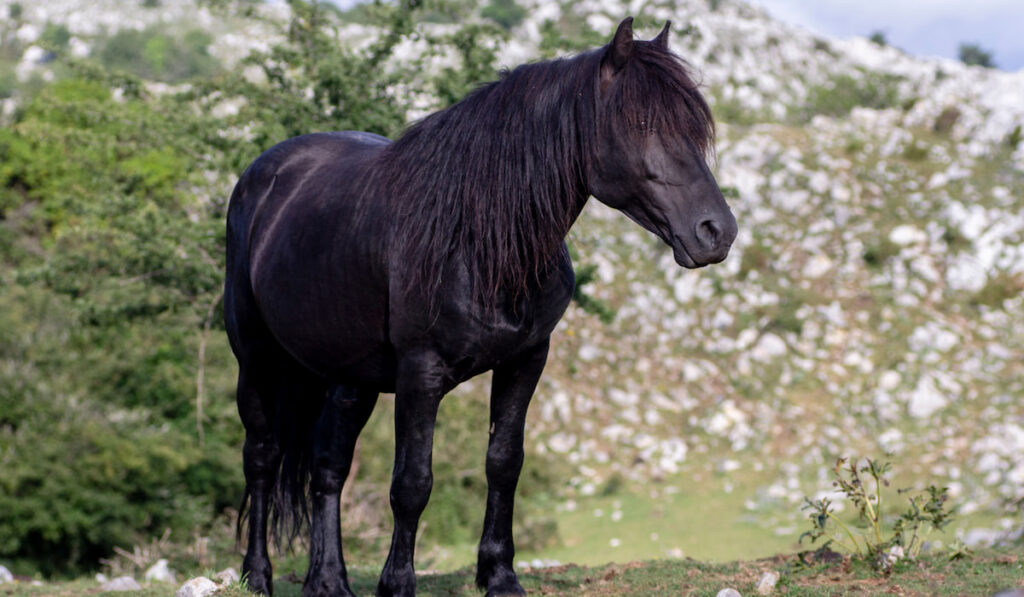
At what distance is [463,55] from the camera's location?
424 inches

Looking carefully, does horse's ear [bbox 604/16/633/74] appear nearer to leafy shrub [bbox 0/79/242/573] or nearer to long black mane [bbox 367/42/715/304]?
long black mane [bbox 367/42/715/304]

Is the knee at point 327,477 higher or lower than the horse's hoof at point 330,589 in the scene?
higher

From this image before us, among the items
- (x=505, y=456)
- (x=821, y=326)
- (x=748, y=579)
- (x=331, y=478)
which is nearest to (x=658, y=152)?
(x=505, y=456)

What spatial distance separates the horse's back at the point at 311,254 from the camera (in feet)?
13.0

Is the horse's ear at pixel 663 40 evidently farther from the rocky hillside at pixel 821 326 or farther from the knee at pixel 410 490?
the rocky hillside at pixel 821 326

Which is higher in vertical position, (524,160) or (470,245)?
(524,160)

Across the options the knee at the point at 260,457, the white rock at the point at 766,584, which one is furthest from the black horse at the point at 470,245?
the white rock at the point at 766,584

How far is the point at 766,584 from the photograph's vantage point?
13.1 feet

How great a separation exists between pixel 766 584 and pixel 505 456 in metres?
1.23

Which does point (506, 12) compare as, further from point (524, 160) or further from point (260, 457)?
point (524, 160)

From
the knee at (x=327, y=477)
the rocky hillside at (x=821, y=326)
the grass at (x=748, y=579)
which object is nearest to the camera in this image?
the grass at (x=748, y=579)

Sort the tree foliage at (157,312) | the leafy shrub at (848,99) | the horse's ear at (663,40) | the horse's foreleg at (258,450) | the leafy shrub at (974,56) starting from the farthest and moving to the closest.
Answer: the leafy shrub at (974,56), the leafy shrub at (848,99), the tree foliage at (157,312), the horse's foreleg at (258,450), the horse's ear at (663,40)

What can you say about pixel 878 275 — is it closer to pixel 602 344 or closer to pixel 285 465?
pixel 602 344

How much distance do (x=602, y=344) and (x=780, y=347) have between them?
3.47 metres
